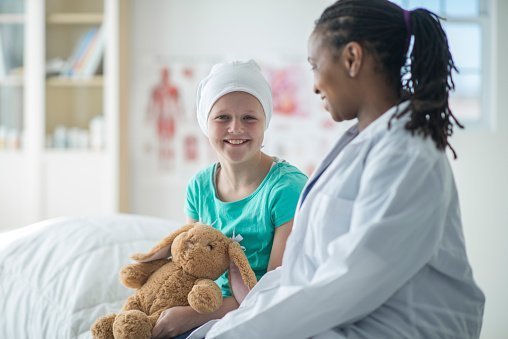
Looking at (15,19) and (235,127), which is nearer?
(235,127)

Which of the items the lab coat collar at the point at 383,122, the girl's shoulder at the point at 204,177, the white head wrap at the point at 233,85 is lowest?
the girl's shoulder at the point at 204,177

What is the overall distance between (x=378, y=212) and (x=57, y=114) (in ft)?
11.0

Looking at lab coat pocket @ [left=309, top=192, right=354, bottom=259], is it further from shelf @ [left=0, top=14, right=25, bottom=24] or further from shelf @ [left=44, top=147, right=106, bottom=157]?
shelf @ [left=0, top=14, right=25, bottom=24]

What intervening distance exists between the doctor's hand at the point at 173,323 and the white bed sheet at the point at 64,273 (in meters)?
0.35

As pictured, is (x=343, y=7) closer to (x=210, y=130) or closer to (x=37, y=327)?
(x=210, y=130)

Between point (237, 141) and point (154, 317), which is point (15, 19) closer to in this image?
point (237, 141)

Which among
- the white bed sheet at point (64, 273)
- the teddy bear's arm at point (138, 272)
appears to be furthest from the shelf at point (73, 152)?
the teddy bear's arm at point (138, 272)

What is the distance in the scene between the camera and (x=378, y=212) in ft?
3.68

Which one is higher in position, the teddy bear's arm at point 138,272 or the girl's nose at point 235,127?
the girl's nose at point 235,127

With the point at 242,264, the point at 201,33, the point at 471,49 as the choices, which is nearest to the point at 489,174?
the point at 471,49

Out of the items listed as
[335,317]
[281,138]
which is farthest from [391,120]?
[281,138]

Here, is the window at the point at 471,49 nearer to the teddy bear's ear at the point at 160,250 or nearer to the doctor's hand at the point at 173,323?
the teddy bear's ear at the point at 160,250

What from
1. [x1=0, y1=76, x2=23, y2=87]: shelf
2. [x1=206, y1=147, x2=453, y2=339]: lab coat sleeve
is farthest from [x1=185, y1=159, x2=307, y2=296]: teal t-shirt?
[x1=0, y1=76, x2=23, y2=87]: shelf

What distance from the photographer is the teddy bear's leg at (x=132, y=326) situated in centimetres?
137
